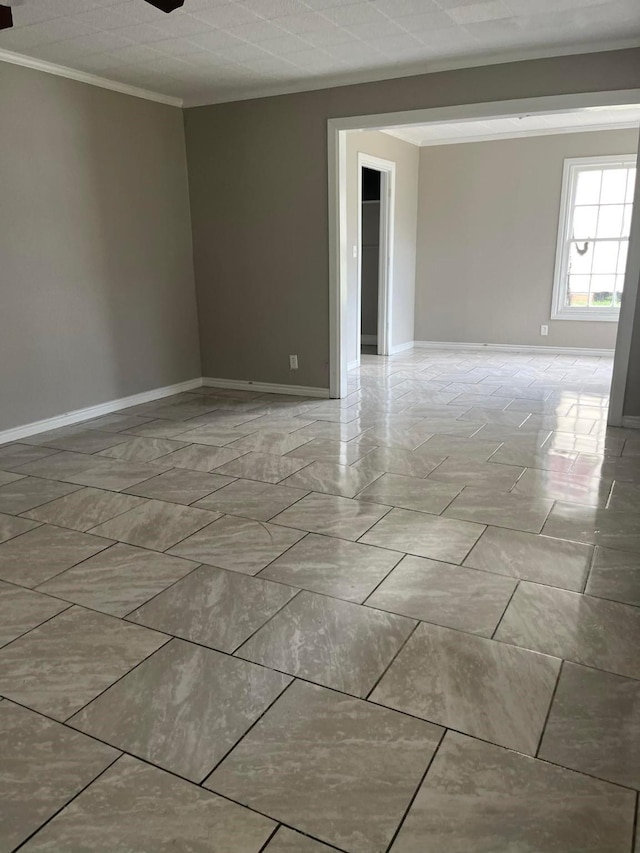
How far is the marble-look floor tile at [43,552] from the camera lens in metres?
2.44

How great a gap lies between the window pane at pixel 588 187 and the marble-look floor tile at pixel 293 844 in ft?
23.7

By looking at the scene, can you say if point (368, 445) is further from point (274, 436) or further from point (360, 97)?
point (360, 97)

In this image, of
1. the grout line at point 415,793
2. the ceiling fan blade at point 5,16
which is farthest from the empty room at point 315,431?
the ceiling fan blade at point 5,16

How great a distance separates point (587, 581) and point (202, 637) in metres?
1.40

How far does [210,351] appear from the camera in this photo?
5.83 meters

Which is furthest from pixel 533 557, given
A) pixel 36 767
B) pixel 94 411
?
pixel 94 411

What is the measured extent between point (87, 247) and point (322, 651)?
3.74 meters

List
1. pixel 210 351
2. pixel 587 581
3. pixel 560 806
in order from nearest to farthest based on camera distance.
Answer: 1. pixel 560 806
2. pixel 587 581
3. pixel 210 351

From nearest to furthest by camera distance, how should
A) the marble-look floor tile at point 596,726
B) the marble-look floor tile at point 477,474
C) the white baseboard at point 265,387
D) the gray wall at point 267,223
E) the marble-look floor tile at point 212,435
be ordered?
1. the marble-look floor tile at point 596,726
2. the marble-look floor tile at point 477,474
3. the marble-look floor tile at point 212,435
4. the gray wall at point 267,223
5. the white baseboard at point 265,387

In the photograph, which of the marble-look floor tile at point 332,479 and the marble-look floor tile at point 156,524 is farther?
the marble-look floor tile at point 332,479

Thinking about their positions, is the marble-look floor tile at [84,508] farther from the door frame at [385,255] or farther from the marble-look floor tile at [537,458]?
the door frame at [385,255]

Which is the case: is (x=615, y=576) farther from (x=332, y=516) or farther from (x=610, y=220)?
(x=610, y=220)

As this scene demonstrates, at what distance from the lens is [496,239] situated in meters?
7.43

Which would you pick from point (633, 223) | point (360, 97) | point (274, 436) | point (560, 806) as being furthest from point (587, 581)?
point (360, 97)
